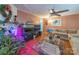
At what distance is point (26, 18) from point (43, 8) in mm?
297

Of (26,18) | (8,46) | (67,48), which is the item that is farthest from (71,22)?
(8,46)

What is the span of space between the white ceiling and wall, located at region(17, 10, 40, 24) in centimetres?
5

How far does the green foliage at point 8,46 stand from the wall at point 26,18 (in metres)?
0.33

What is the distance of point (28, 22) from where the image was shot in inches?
79.7

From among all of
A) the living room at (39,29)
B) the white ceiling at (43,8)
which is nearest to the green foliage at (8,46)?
the living room at (39,29)

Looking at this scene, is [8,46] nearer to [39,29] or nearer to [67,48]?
[39,29]

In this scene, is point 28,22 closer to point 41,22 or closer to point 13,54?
point 41,22

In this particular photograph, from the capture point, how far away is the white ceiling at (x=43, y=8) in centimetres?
199

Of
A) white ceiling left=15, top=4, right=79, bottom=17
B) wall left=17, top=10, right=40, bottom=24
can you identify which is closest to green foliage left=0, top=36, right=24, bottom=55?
wall left=17, top=10, right=40, bottom=24

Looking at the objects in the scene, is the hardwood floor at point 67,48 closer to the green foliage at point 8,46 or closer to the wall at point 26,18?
the wall at point 26,18
